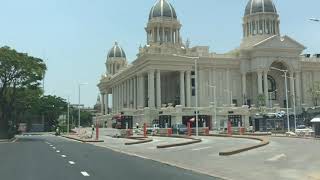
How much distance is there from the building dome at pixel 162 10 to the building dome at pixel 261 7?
20381mm

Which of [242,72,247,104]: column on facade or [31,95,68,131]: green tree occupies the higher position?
[242,72,247,104]: column on facade

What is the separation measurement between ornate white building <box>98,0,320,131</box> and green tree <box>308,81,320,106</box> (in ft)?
10.2

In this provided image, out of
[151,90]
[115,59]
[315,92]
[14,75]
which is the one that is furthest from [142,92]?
[14,75]

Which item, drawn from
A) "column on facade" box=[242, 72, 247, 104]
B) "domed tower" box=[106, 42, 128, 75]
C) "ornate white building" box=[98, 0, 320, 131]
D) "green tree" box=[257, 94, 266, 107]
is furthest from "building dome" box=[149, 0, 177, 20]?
"domed tower" box=[106, 42, 128, 75]

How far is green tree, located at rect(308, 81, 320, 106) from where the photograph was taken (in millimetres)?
125994

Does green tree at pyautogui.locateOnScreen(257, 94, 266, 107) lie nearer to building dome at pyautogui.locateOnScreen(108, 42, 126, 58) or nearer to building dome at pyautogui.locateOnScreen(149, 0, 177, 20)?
building dome at pyautogui.locateOnScreen(149, 0, 177, 20)

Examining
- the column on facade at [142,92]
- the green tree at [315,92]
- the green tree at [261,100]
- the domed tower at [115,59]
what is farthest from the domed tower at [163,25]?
the domed tower at [115,59]

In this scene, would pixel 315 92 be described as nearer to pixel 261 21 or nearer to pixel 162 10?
pixel 261 21

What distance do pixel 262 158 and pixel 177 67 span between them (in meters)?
99.6

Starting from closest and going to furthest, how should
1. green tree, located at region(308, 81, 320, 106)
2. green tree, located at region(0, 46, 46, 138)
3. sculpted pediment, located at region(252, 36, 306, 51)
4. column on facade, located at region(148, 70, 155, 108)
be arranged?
1. green tree, located at region(0, 46, 46, 138)
2. column on facade, located at region(148, 70, 155, 108)
3. green tree, located at region(308, 81, 320, 106)
4. sculpted pediment, located at region(252, 36, 306, 51)

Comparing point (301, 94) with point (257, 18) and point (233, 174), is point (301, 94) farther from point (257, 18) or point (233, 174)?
point (233, 174)

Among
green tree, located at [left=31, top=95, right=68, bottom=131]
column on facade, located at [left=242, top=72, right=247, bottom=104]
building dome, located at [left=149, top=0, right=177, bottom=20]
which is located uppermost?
building dome, located at [left=149, top=0, right=177, bottom=20]

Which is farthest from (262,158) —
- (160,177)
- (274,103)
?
(274,103)

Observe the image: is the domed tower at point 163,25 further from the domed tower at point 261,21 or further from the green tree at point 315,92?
the green tree at point 315,92
